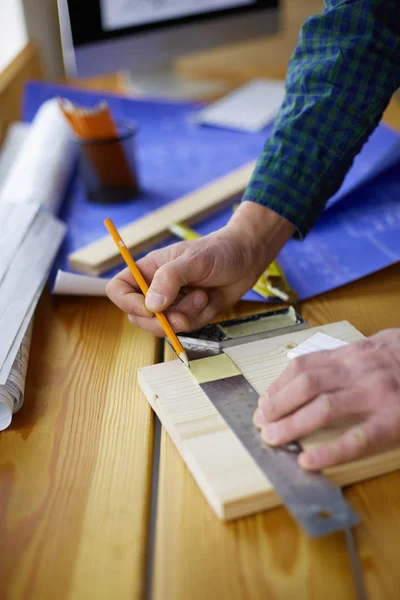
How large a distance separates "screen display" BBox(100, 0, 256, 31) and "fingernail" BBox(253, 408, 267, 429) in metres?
1.23

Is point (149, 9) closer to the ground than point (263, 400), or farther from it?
farther from it

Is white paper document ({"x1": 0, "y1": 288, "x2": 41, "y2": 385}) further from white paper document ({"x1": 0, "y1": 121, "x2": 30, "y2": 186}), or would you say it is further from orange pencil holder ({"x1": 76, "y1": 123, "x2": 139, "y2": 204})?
white paper document ({"x1": 0, "y1": 121, "x2": 30, "y2": 186})

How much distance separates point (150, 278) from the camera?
83 centimetres

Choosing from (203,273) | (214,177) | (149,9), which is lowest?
(214,177)

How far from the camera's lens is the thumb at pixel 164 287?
2.49 ft

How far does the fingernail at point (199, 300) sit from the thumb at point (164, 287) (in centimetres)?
3

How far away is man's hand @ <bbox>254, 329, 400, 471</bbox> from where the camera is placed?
1.84ft

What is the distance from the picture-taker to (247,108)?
63.9 inches

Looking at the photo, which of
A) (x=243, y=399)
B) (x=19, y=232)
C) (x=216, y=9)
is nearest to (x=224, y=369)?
(x=243, y=399)

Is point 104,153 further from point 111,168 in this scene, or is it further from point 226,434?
point 226,434

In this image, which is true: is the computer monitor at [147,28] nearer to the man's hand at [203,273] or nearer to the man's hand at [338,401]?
the man's hand at [203,273]

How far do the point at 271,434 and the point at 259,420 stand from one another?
1.0 inches

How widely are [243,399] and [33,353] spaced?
304mm

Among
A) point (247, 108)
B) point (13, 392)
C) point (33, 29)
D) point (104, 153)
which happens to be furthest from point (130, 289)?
point (33, 29)
